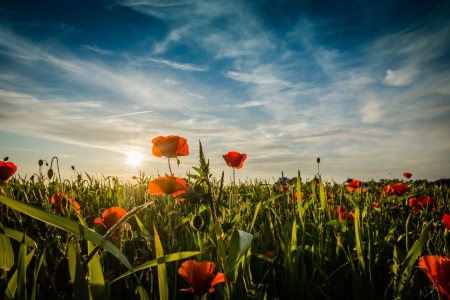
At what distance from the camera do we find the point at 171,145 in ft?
6.17


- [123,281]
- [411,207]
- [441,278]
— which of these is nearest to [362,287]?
[441,278]

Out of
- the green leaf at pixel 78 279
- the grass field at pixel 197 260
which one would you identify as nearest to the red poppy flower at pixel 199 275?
the grass field at pixel 197 260

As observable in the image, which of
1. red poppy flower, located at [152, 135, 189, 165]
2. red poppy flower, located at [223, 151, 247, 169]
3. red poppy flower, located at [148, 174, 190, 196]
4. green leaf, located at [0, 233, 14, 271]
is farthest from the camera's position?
red poppy flower, located at [223, 151, 247, 169]

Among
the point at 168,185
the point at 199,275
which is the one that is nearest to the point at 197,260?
the point at 199,275

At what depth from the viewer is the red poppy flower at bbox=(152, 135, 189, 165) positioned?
1877 mm

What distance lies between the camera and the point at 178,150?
1940 millimetres

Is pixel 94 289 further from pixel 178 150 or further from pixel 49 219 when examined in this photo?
pixel 178 150

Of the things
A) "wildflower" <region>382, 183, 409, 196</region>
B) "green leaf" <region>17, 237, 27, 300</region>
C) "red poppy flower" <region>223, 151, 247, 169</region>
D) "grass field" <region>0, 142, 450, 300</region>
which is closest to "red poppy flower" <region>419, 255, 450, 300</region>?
"grass field" <region>0, 142, 450, 300</region>

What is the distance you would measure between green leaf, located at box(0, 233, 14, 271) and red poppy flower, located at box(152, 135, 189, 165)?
1155 mm

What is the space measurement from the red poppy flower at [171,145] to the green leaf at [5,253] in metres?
1.15

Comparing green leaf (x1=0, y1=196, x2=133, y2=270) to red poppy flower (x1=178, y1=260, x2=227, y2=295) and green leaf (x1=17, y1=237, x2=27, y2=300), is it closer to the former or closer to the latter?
green leaf (x1=17, y1=237, x2=27, y2=300)

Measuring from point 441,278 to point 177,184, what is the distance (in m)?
1.18

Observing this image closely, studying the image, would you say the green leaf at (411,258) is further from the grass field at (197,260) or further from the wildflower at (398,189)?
the wildflower at (398,189)

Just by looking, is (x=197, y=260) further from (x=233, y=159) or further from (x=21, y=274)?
(x=233, y=159)
